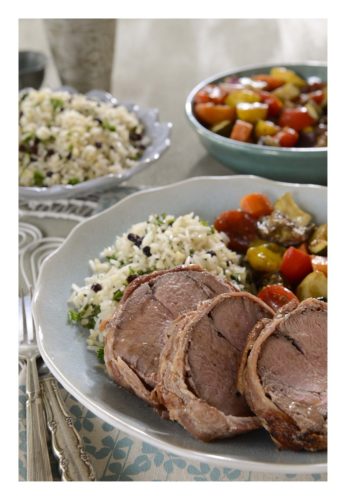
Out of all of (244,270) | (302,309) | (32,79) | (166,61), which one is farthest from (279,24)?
(302,309)

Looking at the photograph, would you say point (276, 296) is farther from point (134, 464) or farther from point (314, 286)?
point (134, 464)

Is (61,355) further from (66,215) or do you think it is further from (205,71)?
(205,71)

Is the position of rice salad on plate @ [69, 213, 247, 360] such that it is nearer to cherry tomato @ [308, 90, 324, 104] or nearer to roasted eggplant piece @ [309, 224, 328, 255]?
roasted eggplant piece @ [309, 224, 328, 255]

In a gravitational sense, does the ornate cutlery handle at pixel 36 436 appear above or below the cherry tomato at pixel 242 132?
below

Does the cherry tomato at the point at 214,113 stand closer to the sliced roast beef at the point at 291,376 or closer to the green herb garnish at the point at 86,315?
the green herb garnish at the point at 86,315

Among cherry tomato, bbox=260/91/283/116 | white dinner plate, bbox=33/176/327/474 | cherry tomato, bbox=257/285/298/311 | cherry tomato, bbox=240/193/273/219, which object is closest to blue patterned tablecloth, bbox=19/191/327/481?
white dinner plate, bbox=33/176/327/474

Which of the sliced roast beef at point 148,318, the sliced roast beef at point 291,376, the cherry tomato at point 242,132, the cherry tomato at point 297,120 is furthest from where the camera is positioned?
the cherry tomato at point 297,120

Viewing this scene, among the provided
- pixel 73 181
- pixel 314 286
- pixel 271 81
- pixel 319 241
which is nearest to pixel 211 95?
pixel 271 81

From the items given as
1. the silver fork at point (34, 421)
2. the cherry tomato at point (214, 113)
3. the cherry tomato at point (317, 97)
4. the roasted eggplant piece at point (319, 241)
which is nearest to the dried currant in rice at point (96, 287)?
the silver fork at point (34, 421)
